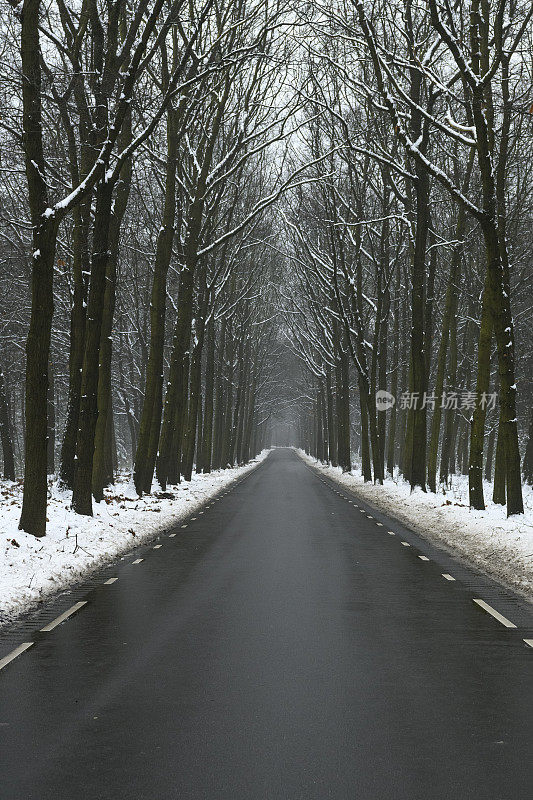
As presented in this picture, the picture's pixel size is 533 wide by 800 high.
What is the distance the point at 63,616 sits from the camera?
9805 millimetres

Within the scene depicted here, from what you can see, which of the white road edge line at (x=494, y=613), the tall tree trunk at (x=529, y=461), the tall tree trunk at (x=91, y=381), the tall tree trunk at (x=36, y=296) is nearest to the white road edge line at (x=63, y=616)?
the tall tree trunk at (x=36, y=296)

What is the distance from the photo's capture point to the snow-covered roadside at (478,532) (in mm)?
13367

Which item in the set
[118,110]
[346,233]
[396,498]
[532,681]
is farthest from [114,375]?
[532,681]

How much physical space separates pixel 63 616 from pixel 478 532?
9609mm

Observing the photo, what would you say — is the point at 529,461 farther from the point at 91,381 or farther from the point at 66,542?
the point at 66,542

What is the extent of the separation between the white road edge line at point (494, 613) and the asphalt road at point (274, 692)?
0.27 ft

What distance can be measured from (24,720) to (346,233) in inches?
1330

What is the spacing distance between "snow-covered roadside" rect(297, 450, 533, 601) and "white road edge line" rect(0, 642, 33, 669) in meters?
6.24

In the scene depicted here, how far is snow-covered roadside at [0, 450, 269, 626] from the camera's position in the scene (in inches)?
432

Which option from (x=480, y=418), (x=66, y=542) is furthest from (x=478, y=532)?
(x=66, y=542)

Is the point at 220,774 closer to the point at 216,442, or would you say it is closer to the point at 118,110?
the point at 118,110

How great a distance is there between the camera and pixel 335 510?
26.1 meters

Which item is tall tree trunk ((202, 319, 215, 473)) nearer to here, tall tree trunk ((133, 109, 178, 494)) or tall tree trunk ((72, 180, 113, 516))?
tall tree trunk ((133, 109, 178, 494))

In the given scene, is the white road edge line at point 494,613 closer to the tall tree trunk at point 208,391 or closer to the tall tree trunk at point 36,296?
the tall tree trunk at point 36,296
